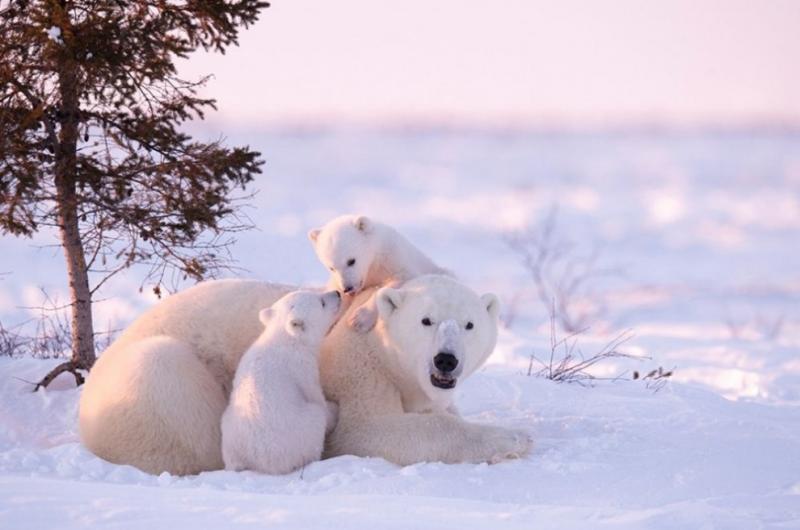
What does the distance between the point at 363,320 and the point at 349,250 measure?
26.6 inches

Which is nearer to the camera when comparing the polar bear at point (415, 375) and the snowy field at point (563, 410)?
the snowy field at point (563, 410)

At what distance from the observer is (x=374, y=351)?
5578mm

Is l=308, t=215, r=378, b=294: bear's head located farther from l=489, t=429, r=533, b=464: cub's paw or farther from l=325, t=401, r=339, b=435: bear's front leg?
l=489, t=429, r=533, b=464: cub's paw

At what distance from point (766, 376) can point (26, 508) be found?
6.33 metres

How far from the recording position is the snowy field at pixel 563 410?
3.87 metres

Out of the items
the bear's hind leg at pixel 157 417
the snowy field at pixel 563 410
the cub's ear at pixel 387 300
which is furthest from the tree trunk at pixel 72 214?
the cub's ear at pixel 387 300

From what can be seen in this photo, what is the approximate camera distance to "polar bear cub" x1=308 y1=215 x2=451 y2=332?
6.15 metres

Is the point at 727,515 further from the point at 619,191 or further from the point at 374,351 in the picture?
the point at 619,191

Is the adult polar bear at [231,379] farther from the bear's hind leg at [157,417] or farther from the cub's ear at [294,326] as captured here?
the cub's ear at [294,326]

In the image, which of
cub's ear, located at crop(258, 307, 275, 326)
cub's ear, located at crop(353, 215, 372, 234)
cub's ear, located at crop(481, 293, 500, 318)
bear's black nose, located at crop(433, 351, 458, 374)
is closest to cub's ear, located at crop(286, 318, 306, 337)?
cub's ear, located at crop(258, 307, 275, 326)

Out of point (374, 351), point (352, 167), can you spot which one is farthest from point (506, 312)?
point (352, 167)

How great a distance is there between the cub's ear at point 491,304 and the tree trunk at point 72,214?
96.8 inches

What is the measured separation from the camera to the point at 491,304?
224 inches

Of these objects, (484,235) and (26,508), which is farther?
(484,235)
